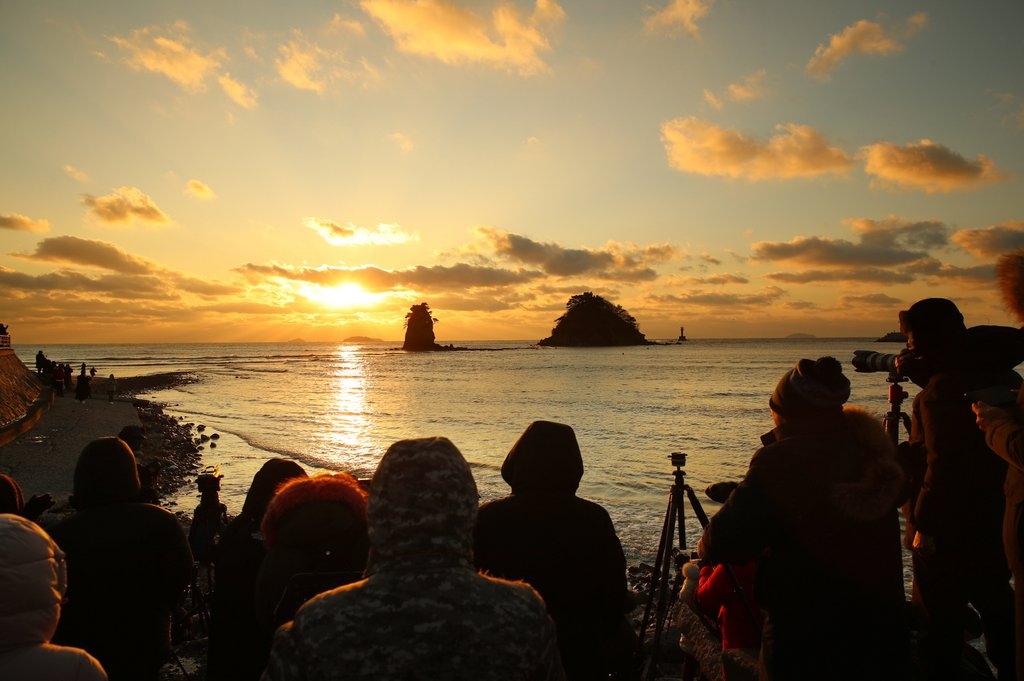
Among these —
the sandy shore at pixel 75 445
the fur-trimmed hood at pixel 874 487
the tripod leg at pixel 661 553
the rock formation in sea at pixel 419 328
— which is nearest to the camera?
the fur-trimmed hood at pixel 874 487

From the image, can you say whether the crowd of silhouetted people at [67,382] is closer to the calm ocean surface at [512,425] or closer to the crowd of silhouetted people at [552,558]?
the calm ocean surface at [512,425]

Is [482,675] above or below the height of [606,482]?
above

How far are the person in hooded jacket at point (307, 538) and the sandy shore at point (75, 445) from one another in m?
6.25

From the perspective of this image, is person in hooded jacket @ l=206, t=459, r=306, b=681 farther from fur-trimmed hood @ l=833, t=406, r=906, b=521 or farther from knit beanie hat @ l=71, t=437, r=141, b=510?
fur-trimmed hood @ l=833, t=406, r=906, b=521

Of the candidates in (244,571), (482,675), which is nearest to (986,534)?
(482,675)

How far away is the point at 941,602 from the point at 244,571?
4.02m

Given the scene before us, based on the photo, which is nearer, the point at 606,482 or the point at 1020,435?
the point at 1020,435

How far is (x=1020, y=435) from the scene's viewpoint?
2.83 m

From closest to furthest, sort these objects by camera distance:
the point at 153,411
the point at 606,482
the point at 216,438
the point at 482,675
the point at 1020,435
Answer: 1. the point at 482,675
2. the point at 1020,435
3. the point at 606,482
4. the point at 216,438
5. the point at 153,411

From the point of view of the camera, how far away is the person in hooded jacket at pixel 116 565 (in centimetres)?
312

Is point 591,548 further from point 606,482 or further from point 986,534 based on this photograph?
point 606,482

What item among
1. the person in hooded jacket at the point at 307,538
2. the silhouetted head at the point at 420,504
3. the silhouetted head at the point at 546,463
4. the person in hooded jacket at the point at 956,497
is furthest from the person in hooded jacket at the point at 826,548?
the person in hooded jacket at the point at 307,538

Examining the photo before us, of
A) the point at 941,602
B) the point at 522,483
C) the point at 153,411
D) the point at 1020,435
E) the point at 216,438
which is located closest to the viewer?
the point at 1020,435

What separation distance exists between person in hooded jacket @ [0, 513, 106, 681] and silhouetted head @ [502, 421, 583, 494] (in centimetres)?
176
